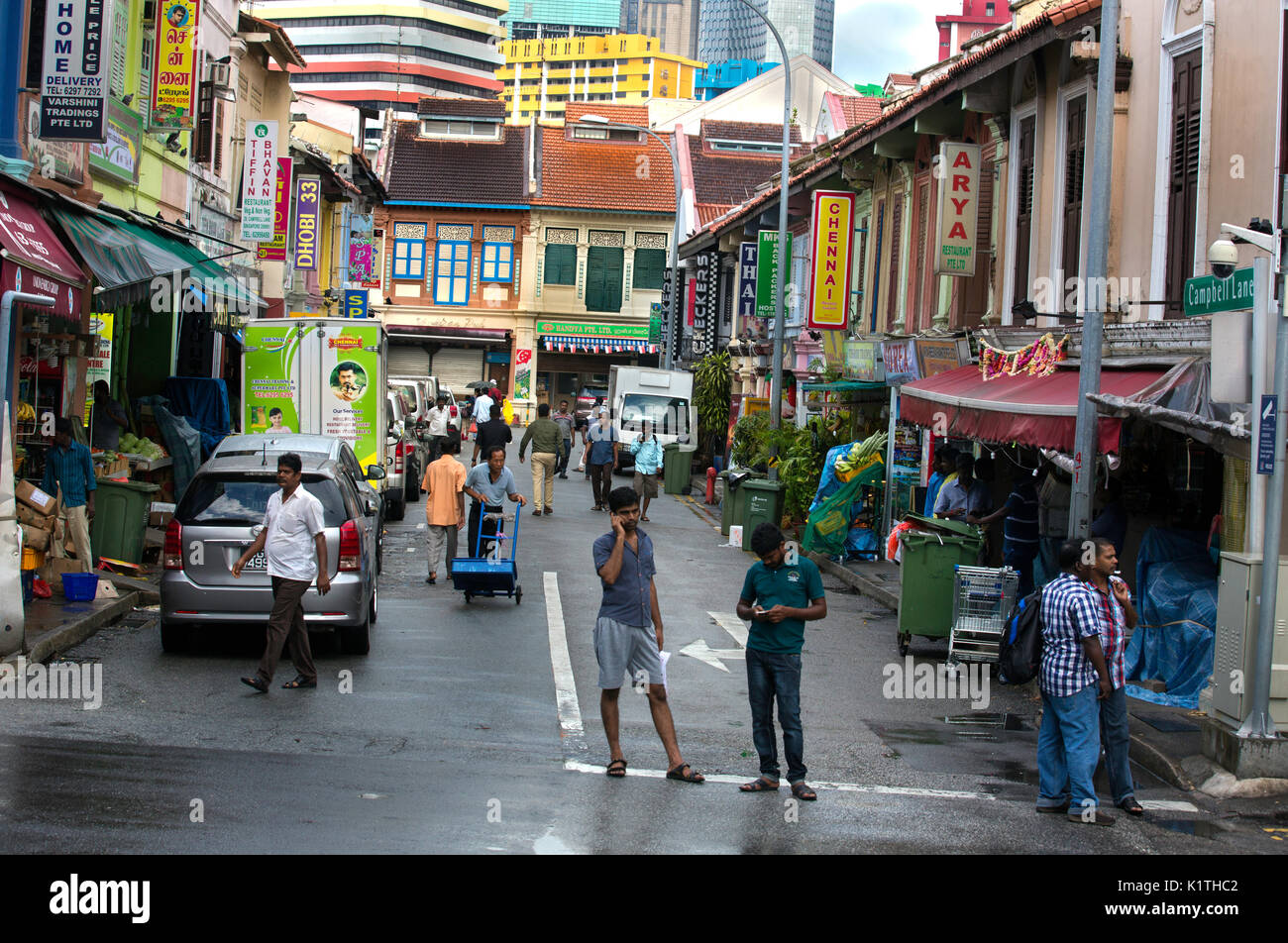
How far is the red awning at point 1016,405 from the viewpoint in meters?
12.5

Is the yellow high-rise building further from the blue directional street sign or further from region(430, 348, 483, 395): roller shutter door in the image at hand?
the blue directional street sign

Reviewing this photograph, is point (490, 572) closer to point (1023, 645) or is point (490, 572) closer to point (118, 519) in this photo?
point (118, 519)

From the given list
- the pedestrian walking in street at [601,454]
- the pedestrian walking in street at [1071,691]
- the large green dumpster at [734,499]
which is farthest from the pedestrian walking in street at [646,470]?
the pedestrian walking in street at [1071,691]

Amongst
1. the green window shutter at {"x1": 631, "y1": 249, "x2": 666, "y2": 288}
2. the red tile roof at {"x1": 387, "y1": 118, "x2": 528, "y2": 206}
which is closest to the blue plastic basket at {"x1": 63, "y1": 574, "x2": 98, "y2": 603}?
the red tile roof at {"x1": 387, "y1": 118, "x2": 528, "y2": 206}

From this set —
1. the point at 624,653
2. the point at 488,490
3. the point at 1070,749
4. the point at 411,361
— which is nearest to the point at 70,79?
the point at 488,490

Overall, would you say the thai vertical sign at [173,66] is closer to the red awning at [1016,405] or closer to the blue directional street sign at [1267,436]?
the red awning at [1016,405]

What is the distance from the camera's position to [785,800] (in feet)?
27.3

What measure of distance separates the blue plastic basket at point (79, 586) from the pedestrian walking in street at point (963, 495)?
8.66m

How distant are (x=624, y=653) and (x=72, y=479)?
25.1 ft

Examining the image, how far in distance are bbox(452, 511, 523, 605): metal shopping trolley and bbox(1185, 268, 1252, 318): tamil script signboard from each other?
25.1 feet

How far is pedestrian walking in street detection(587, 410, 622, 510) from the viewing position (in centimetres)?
2608

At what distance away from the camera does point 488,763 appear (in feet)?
28.8

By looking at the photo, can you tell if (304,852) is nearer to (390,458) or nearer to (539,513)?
(390,458)

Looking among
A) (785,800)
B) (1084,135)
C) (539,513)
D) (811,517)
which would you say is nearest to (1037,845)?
(785,800)
